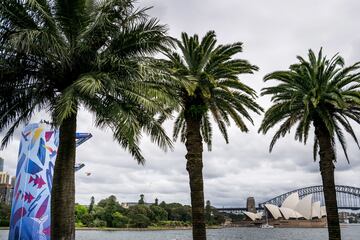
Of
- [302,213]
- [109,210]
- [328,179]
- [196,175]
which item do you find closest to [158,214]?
[109,210]

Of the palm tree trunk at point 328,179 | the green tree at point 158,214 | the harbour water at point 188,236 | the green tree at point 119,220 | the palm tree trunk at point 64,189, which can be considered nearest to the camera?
the palm tree trunk at point 64,189

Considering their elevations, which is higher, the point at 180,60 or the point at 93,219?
the point at 180,60

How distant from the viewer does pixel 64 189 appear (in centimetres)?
1475

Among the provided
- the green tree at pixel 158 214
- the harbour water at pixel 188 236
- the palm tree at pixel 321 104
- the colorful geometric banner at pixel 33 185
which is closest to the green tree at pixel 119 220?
the harbour water at pixel 188 236

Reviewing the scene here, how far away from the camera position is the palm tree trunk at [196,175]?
21.1 metres

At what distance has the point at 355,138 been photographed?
25.3m

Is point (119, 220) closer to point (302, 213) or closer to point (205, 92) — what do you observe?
point (302, 213)

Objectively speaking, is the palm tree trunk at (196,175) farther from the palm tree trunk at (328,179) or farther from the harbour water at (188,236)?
the harbour water at (188,236)

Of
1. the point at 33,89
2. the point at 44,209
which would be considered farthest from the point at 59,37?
the point at 44,209

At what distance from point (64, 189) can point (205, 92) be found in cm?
939

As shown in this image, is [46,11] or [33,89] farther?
[33,89]

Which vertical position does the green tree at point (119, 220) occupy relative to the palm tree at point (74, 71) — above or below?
below

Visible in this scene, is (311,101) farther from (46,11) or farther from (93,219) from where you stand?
(93,219)

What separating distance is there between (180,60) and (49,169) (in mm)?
15572
